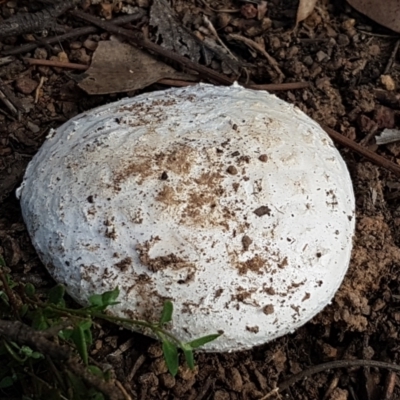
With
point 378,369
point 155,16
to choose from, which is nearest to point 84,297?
point 378,369

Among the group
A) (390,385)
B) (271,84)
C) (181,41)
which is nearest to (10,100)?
(181,41)

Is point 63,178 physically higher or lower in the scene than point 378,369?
higher

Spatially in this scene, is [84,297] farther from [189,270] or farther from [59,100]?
[59,100]

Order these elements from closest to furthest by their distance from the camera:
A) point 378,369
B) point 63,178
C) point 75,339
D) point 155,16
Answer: point 75,339 → point 63,178 → point 378,369 → point 155,16

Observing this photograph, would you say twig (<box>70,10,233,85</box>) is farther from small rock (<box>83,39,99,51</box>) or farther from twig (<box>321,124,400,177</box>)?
twig (<box>321,124,400,177</box>)

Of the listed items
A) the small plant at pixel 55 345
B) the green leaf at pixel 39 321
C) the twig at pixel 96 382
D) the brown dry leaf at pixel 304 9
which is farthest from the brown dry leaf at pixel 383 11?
the twig at pixel 96 382

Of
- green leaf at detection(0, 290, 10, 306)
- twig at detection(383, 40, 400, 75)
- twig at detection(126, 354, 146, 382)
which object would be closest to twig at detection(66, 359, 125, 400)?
green leaf at detection(0, 290, 10, 306)
